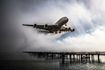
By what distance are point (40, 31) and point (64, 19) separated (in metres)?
19.4

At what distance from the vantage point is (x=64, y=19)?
47.3m

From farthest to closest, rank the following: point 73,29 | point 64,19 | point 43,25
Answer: point 73,29 < point 43,25 < point 64,19

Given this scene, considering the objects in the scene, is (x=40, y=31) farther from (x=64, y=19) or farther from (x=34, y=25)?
(x=64, y=19)

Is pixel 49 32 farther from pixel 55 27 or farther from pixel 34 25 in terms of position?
pixel 34 25

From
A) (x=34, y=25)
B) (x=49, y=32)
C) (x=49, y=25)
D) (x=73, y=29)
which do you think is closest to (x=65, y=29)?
(x=73, y=29)

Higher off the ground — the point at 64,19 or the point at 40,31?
the point at 64,19

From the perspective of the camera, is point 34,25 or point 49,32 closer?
point 34,25

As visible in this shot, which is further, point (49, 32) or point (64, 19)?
point (49, 32)

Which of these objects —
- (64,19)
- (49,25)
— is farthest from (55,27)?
(64,19)

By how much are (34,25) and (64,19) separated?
14.4 m

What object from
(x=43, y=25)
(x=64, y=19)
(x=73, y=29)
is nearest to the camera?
(x=64, y=19)

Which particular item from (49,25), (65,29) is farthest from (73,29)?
(49,25)

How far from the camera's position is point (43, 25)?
5153cm

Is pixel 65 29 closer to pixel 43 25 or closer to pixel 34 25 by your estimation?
pixel 43 25
